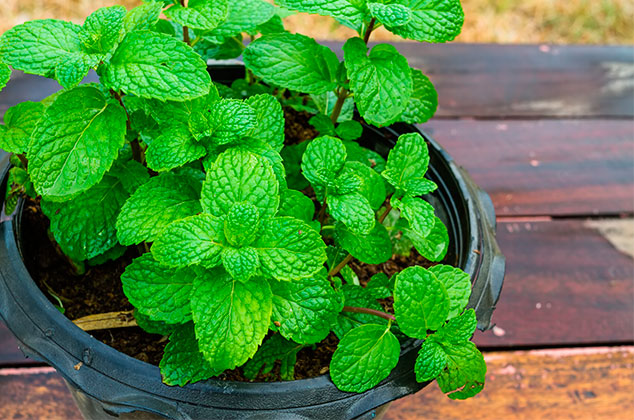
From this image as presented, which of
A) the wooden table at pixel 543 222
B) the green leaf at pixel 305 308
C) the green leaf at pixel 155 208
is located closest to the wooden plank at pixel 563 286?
the wooden table at pixel 543 222

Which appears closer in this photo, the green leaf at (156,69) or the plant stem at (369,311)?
the green leaf at (156,69)

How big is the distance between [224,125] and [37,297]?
0.26 meters

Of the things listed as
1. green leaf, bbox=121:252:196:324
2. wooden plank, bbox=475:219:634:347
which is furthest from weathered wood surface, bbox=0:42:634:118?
green leaf, bbox=121:252:196:324

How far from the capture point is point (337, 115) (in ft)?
2.67

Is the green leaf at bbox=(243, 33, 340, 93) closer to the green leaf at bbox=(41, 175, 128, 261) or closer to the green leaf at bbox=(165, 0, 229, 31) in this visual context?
the green leaf at bbox=(165, 0, 229, 31)

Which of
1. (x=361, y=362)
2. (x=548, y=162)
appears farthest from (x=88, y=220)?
(x=548, y=162)

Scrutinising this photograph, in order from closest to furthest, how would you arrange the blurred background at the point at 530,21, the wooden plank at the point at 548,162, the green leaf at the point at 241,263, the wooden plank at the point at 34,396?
1. the green leaf at the point at 241,263
2. the wooden plank at the point at 34,396
3. the wooden plank at the point at 548,162
4. the blurred background at the point at 530,21

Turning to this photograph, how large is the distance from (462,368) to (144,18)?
47cm

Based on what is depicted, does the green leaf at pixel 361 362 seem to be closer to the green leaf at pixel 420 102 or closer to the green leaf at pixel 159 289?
the green leaf at pixel 159 289

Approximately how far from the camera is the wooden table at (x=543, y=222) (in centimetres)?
100

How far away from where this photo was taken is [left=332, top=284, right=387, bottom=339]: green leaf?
0.71m

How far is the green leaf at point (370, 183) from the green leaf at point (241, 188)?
0.12 metres

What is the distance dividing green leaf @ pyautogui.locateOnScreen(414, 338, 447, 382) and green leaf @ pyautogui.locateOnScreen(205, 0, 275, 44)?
40 cm

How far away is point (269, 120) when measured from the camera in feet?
2.26
